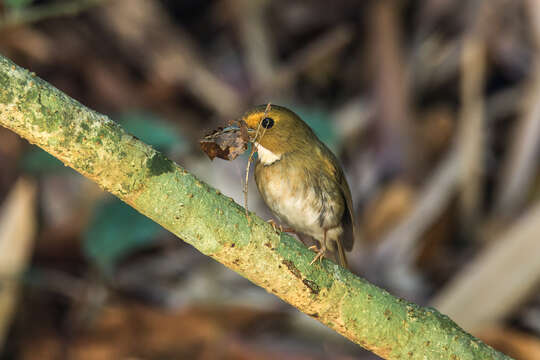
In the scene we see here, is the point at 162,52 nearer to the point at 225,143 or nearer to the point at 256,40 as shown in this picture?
the point at 256,40

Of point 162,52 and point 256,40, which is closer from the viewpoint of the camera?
point 162,52

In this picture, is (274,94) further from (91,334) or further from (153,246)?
(91,334)

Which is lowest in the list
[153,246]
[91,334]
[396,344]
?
[396,344]

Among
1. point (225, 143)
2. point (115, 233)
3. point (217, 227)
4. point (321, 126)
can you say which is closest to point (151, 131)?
point (115, 233)

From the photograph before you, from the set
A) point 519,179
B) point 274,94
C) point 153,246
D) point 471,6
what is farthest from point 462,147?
point 153,246

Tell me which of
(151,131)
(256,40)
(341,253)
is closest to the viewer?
(341,253)

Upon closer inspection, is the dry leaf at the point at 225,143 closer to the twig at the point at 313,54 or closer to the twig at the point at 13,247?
the twig at the point at 13,247

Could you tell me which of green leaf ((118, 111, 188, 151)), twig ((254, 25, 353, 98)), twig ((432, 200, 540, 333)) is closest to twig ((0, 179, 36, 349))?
green leaf ((118, 111, 188, 151))

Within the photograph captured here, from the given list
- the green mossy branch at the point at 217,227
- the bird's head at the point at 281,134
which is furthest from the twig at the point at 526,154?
the green mossy branch at the point at 217,227
